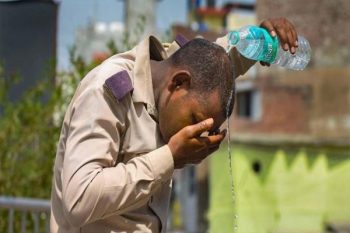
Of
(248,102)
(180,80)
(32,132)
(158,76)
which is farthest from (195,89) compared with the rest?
(248,102)

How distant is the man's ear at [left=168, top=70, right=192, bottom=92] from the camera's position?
2.02m

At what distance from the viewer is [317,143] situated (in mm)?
16609

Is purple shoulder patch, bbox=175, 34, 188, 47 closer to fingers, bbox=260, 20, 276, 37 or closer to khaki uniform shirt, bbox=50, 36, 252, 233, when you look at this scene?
khaki uniform shirt, bbox=50, 36, 252, 233

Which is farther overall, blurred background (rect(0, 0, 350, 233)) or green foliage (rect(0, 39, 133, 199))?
blurred background (rect(0, 0, 350, 233))

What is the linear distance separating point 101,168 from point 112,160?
2.4 inches

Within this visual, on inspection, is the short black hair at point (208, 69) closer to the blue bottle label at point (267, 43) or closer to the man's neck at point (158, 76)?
the man's neck at point (158, 76)

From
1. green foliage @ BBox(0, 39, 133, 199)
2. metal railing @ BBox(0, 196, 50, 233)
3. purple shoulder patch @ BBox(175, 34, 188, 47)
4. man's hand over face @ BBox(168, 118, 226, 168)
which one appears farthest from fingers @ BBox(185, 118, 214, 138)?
green foliage @ BBox(0, 39, 133, 199)

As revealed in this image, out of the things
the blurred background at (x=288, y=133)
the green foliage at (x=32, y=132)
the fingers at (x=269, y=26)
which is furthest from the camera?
the blurred background at (x=288, y=133)

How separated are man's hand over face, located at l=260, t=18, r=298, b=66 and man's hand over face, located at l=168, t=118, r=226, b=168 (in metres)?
0.53

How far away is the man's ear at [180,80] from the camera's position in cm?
202

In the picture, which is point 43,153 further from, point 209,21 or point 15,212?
point 209,21

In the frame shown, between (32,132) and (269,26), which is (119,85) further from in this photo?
(32,132)

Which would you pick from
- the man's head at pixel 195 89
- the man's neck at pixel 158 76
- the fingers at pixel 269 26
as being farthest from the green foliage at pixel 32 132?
the man's head at pixel 195 89

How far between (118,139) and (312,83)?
15.3m
